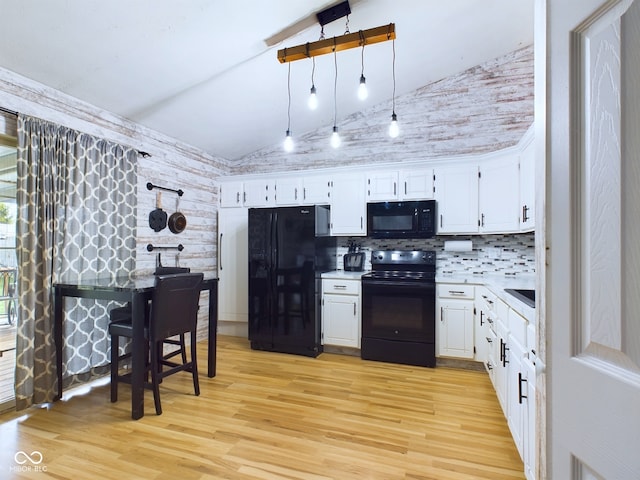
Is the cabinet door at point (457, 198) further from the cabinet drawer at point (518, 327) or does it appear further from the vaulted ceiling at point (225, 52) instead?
the cabinet drawer at point (518, 327)

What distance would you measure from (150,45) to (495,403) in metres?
3.63

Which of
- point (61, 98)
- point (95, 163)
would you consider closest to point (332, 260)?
point (95, 163)

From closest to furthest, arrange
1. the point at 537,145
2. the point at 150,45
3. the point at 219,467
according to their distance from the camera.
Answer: the point at 537,145 → the point at 219,467 → the point at 150,45

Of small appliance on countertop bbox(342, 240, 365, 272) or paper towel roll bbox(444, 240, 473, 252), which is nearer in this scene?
paper towel roll bbox(444, 240, 473, 252)

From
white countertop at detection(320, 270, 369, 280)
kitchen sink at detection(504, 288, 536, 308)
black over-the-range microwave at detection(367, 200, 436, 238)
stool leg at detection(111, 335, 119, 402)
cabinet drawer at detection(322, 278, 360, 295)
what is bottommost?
stool leg at detection(111, 335, 119, 402)

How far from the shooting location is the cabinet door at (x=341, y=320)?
12.1 ft

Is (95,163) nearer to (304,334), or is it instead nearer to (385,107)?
(304,334)

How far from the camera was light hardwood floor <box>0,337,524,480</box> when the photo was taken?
1823 millimetres

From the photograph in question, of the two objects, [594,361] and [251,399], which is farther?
[251,399]

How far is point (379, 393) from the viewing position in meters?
2.76

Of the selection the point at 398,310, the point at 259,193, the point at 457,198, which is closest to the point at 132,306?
the point at 259,193

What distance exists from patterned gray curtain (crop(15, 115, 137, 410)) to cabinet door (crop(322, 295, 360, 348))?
2.03 m

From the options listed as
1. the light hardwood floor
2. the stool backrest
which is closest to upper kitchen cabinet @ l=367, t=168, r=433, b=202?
the light hardwood floor

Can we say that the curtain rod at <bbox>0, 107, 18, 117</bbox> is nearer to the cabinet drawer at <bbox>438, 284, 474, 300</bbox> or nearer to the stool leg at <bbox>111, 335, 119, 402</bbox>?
the stool leg at <bbox>111, 335, 119, 402</bbox>
